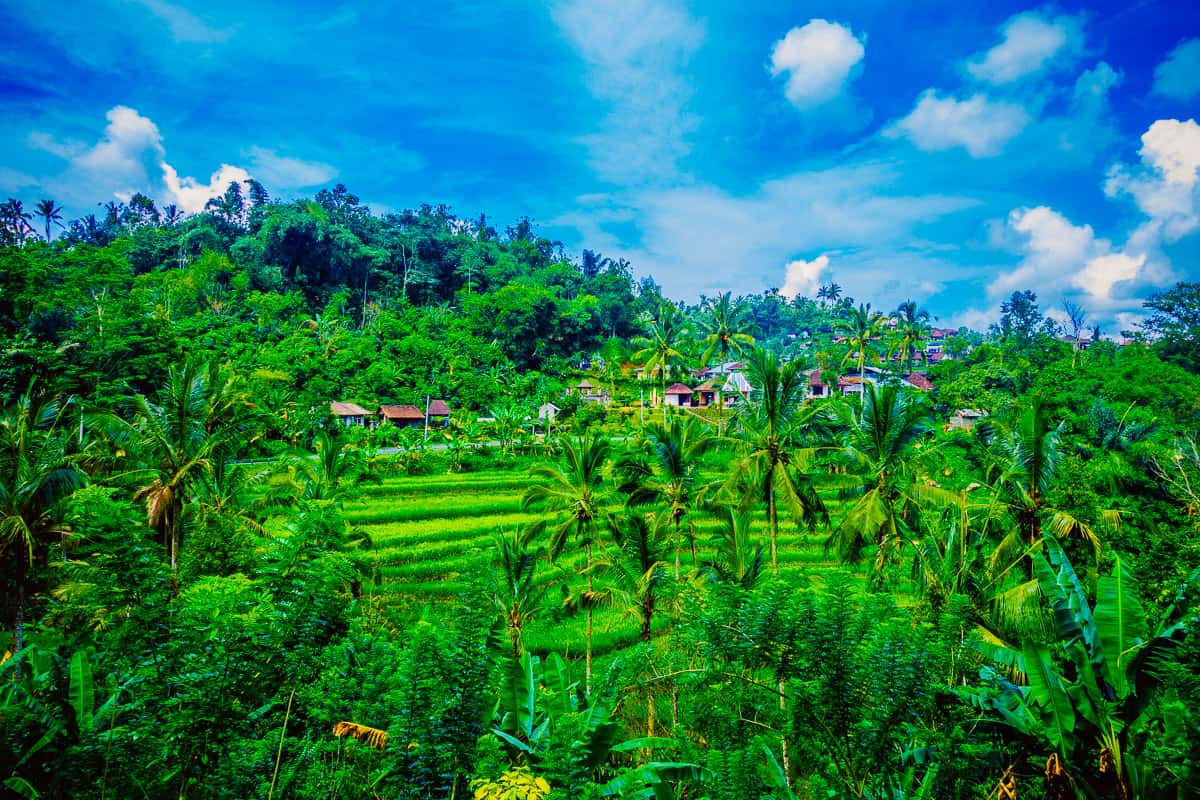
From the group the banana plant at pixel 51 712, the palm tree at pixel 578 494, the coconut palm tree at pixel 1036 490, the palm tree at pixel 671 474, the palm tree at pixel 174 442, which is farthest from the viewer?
the palm tree at pixel 578 494

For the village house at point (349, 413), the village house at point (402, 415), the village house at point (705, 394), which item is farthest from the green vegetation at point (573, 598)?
the village house at point (705, 394)

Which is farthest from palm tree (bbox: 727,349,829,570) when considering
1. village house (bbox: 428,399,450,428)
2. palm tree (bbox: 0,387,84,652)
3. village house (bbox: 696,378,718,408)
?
village house (bbox: 696,378,718,408)

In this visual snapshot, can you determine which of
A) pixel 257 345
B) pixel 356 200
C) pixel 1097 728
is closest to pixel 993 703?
pixel 1097 728

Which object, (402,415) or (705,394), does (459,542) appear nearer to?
(402,415)

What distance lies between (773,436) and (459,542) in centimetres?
1066

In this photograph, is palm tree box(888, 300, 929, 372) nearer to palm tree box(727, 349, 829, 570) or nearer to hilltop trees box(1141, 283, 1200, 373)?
hilltop trees box(1141, 283, 1200, 373)

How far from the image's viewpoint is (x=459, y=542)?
18438mm

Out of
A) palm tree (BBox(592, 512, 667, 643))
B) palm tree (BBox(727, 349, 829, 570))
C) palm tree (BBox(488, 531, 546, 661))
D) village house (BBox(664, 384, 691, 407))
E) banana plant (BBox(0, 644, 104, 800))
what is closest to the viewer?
banana plant (BBox(0, 644, 104, 800))

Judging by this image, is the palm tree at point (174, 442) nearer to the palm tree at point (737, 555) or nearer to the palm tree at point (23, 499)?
the palm tree at point (23, 499)

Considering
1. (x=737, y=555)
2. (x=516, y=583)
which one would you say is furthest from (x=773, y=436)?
(x=516, y=583)

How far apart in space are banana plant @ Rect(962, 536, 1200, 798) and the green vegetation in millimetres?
21

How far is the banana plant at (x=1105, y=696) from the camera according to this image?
330 centimetres

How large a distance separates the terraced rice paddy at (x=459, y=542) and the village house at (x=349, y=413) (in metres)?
8.99

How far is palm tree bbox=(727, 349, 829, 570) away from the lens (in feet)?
42.1
